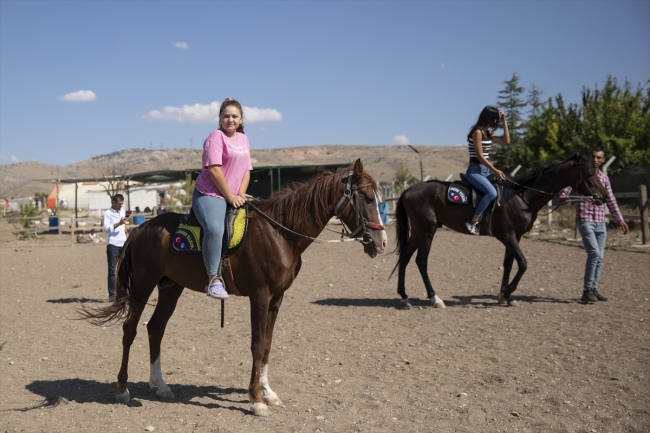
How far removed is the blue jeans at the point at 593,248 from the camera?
396 inches

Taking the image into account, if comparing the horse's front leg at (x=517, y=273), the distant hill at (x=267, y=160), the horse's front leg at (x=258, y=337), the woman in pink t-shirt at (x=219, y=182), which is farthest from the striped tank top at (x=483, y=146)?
the distant hill at (x=267, y=160)

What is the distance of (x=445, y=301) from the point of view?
35.0 ft

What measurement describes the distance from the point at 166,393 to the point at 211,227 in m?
1.81

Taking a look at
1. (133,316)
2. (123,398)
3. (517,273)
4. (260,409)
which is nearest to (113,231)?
(133,316)

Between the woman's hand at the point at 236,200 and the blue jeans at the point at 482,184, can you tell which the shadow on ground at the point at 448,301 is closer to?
the blue jeans at the point at 482,184

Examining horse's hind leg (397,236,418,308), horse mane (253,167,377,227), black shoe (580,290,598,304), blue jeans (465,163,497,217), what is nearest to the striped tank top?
blue jeans (465,163,497,217)

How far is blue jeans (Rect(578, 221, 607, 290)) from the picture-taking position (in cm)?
1006

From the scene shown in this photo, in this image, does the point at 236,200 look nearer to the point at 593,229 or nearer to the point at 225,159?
the point at 225,159

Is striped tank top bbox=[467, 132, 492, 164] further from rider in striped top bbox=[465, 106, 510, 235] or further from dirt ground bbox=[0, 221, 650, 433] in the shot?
dirt ground bbox=[0, 221, 650, 433]

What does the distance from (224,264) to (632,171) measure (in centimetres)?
2457

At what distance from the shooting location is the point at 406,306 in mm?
10148

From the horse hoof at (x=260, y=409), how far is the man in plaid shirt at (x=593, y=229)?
684cm

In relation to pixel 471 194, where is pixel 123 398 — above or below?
below

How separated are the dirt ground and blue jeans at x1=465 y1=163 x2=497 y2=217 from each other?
5.63 feet
